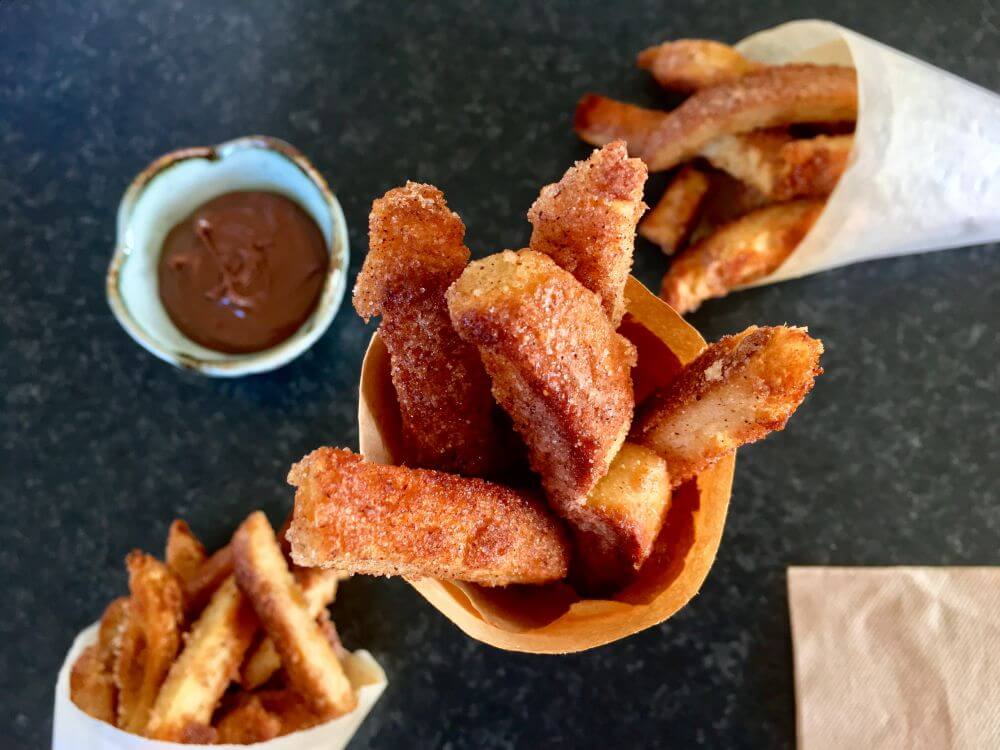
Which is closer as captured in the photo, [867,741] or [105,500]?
[867,741]

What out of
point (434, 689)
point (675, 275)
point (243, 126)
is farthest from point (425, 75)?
point (434, 689)

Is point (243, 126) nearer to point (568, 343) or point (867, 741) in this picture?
point (568, 343)

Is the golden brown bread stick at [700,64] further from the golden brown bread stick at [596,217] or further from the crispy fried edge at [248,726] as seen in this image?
the crispy fried edge at [248,726]

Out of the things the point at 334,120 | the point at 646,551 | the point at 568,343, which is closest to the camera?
the point at 568,343

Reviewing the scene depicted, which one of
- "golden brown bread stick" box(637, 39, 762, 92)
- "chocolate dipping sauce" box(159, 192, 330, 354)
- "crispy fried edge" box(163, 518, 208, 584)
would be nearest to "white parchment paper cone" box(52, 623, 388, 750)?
"crispy fried edge" box(163, 518, 208, 584)

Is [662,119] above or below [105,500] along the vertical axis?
above

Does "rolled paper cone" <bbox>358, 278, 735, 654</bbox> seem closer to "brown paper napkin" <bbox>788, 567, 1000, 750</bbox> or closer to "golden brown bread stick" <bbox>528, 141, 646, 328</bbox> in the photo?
"golden brown bread stick" <bbox>528, 141, 646, 328</bbox>
